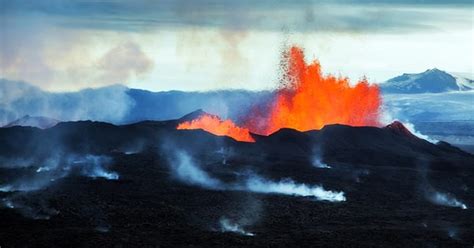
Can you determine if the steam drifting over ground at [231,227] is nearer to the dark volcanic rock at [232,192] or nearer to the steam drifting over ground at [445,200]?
the dark volcanic rock at [232,192]

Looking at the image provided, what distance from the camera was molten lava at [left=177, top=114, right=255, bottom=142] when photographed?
9862cm

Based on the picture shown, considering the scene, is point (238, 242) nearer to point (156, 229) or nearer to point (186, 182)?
point (156, 229)

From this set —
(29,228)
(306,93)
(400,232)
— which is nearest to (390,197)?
(400,232)

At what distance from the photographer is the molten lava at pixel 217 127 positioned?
3883 inches

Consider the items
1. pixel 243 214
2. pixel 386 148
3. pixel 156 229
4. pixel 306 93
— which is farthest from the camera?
pixel 306 93

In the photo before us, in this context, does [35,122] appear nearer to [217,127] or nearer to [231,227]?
[217,127]

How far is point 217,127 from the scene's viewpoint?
107125 mm

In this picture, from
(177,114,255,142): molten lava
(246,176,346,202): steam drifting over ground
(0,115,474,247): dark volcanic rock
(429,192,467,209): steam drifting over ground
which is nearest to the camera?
(0,115,474,247): dark volcanic rock

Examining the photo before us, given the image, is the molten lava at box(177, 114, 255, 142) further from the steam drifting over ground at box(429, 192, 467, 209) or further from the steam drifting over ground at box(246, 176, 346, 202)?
the steam drifting over ground at box(429, 192, 467, 209)

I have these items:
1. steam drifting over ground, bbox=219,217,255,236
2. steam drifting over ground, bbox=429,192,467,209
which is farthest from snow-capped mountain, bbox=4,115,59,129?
steam drifting over ground, bbox=219,217,255,236

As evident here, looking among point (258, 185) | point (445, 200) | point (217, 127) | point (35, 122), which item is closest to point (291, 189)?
point (258, 185)

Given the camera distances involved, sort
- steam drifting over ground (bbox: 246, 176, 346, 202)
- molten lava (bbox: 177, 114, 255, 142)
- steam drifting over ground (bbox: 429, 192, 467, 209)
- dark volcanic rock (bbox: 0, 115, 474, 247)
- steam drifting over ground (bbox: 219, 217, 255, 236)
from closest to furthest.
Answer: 1. dark volcanic rock (bbox: 0, 115, 474, 247)
2. steam drifting over ground (bbox: 219, 217, 255, 236)
3. steam drifting over ground (bbox: 246, 176, 346, 202)
4. steam drifting over ground (bbox: 429, 192, 467, 209)
5. molten lava (bbox: 177, 114, 255, 142)

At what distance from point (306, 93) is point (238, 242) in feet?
276

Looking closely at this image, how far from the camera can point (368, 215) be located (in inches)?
2229
